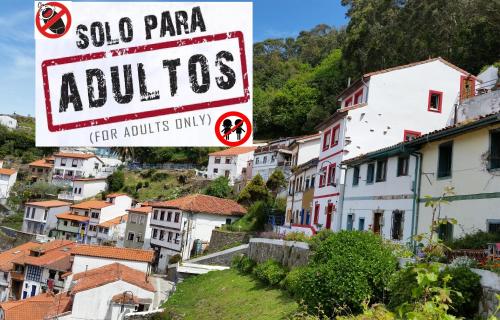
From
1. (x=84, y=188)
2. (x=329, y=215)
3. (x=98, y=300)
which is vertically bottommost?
(x=98, y=300)

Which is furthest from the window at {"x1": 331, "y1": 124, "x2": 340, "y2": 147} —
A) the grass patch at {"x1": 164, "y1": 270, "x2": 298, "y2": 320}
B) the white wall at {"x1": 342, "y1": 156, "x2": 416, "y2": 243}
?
the grass patch at {"x1": 164, "y1": 270, "x2": 298, "y2": 320}

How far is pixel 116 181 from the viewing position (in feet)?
238

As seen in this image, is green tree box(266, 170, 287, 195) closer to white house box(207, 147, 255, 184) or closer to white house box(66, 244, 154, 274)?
white house box(66, 244, 154, 274)

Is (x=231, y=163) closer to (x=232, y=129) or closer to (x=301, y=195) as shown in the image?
(x=301, y=195)

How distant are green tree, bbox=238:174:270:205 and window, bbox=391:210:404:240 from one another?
2601cm

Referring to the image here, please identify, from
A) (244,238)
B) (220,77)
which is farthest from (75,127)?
(244,238)

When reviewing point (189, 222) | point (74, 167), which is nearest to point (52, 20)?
point (189, 222)

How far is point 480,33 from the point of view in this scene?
35750mm

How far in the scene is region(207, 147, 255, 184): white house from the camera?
64875 mm

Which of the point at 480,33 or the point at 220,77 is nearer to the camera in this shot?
the point at 220,77

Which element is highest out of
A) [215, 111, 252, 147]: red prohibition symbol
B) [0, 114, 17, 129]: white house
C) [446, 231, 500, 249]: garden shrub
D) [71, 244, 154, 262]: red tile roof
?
[0, 114, 17, 129]: white house

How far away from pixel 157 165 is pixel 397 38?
4556 centimetres

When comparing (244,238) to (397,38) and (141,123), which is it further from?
(141,123)

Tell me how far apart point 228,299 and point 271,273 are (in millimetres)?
2213
